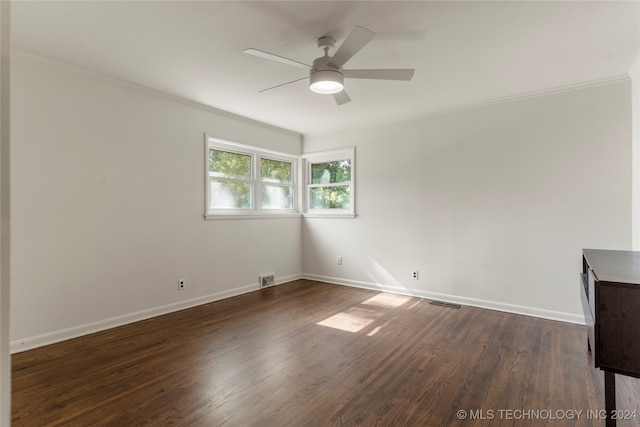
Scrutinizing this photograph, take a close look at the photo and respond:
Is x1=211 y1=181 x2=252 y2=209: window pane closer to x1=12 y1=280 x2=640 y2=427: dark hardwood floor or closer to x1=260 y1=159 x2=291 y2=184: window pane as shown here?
x1=260 y1=159 x2=291 y2=184: window pane

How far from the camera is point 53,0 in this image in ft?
6.74

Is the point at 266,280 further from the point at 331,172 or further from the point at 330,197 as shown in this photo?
the point at 331,172

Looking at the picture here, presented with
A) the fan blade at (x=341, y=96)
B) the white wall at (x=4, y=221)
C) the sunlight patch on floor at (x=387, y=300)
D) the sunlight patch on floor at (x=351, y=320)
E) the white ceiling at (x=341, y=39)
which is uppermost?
the white ceiling at (x=341, y=39)

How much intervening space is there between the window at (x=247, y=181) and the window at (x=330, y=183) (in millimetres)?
287

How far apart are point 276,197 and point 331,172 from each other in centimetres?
103

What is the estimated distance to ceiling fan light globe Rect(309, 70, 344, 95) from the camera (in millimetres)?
2426

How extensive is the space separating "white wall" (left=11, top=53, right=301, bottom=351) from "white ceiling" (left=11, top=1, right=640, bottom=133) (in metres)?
0.35

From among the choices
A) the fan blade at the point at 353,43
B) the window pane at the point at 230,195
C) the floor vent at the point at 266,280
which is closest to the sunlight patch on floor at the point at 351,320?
the floor vent at the point at 266,280

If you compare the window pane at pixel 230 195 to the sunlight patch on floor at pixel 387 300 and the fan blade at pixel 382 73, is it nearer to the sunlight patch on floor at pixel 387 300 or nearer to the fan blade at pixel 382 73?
the sunlight patch on floor at pixel 387 300

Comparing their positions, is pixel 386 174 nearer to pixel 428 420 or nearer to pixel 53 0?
pixel 428 420

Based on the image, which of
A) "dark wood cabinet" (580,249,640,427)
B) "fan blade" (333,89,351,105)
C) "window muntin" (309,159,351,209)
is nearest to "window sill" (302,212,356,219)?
"window muntin" (309,159,351,209)

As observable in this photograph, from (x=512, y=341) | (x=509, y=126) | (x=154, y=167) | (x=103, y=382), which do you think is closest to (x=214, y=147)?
(x=154, y=167)

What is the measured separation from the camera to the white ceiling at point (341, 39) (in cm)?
214

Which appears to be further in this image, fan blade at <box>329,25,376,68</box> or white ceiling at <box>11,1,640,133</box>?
white ceiling at <box>11,1,640,133</box>
